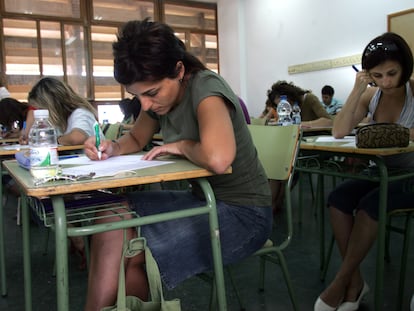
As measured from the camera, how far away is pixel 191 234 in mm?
1064

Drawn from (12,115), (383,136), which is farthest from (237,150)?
(12,115)

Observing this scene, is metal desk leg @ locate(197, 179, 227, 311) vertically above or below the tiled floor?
above

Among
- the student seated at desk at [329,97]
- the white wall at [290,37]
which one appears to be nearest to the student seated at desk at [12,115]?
the student seated at desk at [329,97]

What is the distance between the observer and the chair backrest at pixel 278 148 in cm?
133

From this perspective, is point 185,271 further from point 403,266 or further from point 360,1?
point 360,1

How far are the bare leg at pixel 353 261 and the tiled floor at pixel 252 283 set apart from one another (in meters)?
0.12

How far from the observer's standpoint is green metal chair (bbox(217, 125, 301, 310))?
4.31 feet

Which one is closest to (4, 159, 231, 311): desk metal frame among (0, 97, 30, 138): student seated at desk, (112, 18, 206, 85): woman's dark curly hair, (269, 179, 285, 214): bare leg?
(112, 18, 206, 85): woman's dark curly hair

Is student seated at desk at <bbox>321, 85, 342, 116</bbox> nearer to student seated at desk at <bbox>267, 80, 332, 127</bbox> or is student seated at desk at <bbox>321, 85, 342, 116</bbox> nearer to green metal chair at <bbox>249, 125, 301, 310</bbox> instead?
student seated at desk at <bbox>267, 80, 332, 127</bbox>

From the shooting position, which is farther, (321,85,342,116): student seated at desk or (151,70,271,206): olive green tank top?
(321,85,342,116): student seated at desk

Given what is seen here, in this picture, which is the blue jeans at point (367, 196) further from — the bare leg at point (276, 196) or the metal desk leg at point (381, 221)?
the bare leg at point (276, 196)

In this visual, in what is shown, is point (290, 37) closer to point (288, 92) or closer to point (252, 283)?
point (288, 92)

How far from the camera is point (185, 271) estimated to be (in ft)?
3.48

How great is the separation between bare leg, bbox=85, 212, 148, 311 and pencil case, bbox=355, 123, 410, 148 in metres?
0.90
